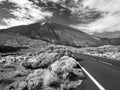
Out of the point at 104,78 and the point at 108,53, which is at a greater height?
the point at 104,78

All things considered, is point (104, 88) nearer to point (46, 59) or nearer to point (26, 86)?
point (26, 86)

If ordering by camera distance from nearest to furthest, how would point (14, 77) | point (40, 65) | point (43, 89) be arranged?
point (43, 89)
point (14, 77)
point (40, 65)

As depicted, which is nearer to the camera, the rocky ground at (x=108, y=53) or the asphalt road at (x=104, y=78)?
the asphalt road at (x=104, y=78)

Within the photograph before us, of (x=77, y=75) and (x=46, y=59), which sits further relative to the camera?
(x=46, y=59)

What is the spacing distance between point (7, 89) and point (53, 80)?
2.41 metres

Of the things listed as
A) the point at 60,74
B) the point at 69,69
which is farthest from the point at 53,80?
the point at 69,69

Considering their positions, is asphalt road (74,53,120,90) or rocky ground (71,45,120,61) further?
rocky ground (71,45,120,61)

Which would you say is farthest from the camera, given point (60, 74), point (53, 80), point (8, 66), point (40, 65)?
point (8, 66)

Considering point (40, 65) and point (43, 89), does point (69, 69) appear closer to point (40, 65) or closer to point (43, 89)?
point (43, 89)

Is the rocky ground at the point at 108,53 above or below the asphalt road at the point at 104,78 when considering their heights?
below

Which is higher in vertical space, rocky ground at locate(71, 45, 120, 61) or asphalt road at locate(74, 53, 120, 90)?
asphalt road at locate(74, 53, 120, 90)

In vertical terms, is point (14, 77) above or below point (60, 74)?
below

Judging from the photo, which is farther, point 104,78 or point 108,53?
point 108,53

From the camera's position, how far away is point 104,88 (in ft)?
17.8
